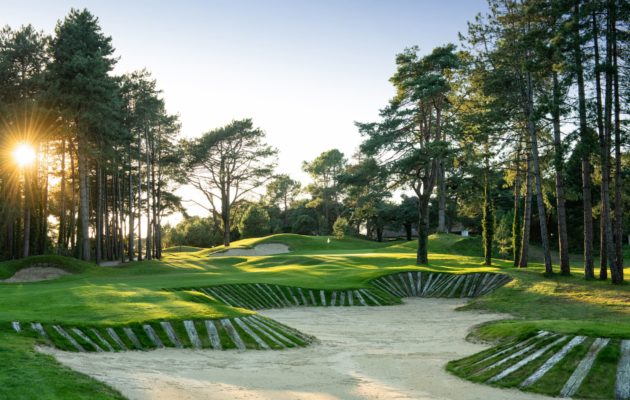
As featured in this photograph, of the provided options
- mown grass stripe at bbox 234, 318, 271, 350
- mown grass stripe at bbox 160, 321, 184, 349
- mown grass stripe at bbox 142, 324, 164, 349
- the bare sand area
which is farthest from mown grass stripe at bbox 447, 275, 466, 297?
the bare sand area

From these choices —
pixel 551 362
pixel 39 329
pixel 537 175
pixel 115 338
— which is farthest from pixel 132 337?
pixel 537 175

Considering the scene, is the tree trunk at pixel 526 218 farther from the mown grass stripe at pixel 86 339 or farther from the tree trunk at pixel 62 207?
the tree trunk at pixel 62 207

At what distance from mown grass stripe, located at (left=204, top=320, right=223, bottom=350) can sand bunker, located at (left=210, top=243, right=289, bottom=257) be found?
47.4 meters

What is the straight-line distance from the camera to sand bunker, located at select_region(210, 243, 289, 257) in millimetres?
63719

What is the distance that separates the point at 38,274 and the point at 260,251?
1235 inches

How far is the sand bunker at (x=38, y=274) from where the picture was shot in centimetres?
3638

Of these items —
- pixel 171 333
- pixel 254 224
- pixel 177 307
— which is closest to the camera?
pixel 171 333

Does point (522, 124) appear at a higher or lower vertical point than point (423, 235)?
higher

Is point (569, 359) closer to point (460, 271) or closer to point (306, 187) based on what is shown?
point (460, 271)

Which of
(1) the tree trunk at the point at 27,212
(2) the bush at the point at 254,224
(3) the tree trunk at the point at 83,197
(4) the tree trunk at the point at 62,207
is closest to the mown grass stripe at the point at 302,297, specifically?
(3) the tree trunk at the point at 83,197

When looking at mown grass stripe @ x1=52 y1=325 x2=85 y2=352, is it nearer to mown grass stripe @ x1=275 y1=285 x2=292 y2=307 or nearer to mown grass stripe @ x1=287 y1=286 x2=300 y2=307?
mown grass stripe @ x1=275 y1=285 x2=292 y2=307

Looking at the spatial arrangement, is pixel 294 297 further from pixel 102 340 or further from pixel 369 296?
pixel 102 340

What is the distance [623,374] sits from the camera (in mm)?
11102

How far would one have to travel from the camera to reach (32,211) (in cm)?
4828
